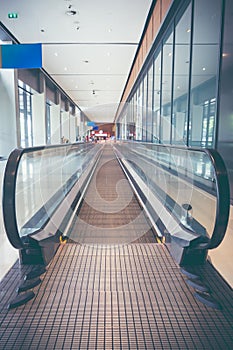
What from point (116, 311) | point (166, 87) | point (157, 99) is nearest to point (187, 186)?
point (116, 311)

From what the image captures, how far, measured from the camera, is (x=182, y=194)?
14.1 ft

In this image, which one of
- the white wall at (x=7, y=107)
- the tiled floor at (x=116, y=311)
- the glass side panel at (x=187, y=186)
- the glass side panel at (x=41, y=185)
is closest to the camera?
the tiled floor at (x=116, y=311)

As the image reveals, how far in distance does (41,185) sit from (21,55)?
4.01 meters

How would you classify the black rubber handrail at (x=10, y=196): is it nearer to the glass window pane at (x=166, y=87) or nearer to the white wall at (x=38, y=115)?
the glass window pane at (x=166, y=87)

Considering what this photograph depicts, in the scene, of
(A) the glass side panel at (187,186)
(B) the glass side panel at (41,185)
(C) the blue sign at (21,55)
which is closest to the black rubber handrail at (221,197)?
(A) the glass side panel at (187,186)

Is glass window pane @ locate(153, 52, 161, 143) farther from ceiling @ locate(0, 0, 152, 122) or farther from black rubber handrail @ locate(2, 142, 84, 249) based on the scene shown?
black rubber handrail @ locate(2, 142, 84, 249)

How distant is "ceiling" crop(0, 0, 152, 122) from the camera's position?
7734mm

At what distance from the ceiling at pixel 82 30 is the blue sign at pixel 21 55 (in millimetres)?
1246

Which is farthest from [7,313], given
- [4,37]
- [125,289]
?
[4,37]

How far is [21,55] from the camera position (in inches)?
292

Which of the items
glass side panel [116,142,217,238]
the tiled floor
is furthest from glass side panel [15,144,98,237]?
glass side panel [116,142,217,238]

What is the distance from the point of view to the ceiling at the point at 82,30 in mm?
7734

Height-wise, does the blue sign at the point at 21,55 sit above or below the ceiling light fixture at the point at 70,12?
below

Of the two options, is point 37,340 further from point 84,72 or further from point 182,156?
point 84,72
